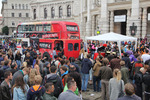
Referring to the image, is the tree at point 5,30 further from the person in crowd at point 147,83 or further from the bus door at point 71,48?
the person in crowd at point 147,83

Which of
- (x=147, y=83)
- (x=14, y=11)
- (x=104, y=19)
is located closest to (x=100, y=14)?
(x=104, y=19)

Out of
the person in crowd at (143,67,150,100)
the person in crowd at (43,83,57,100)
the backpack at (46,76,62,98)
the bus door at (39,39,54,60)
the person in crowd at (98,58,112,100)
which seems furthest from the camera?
the bus door at (39,39,54,60)

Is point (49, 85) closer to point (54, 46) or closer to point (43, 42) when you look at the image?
point (54, 46)

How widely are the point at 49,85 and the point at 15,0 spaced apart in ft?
273

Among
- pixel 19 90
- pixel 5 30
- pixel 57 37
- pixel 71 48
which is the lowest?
pixel 19 90

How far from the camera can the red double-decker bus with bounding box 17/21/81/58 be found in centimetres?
1864

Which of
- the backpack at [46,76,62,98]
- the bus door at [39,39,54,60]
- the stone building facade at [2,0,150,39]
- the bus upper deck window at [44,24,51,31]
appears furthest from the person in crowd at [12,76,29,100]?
the stone building facade at [2,0,150,39]

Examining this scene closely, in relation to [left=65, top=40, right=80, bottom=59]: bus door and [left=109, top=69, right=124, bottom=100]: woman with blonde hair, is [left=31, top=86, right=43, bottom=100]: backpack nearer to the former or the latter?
[left=109, top=69, right=124, bottom=100]: woman with blonde hair

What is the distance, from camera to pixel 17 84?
17.8ft

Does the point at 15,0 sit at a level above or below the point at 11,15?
above

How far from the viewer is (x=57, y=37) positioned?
19188 mm

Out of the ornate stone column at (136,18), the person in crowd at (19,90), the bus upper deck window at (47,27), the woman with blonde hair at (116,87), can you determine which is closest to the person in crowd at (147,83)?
the woman with blonde hair at (116,87)

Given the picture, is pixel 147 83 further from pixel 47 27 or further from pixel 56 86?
pixel 47 27

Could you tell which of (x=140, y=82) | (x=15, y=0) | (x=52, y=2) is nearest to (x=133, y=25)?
(x=140, y=82)
